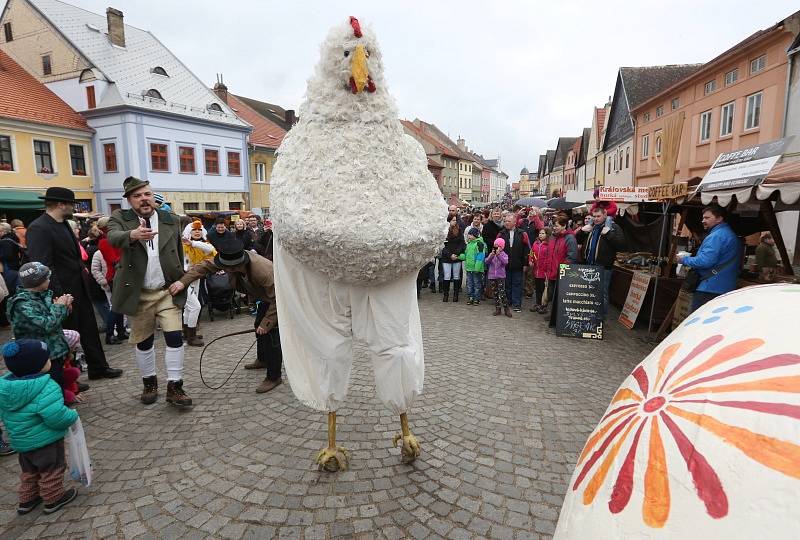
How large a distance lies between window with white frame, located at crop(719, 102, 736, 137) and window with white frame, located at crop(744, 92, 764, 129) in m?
0.98

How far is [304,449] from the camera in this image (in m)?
3.23

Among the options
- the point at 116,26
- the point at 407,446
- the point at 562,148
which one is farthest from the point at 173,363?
the point at 562,148

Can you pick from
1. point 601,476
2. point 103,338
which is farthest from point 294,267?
point 103,338

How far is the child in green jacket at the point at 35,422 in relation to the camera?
8.16ft

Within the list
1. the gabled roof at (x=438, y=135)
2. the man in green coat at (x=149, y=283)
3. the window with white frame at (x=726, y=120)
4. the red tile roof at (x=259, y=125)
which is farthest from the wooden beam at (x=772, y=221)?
the gabled roof at (x=438, y=135)

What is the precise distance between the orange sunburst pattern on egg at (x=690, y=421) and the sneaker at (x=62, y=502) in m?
3.00

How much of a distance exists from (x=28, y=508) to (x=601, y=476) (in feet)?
10.5

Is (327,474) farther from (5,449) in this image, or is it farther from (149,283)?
(5,449)

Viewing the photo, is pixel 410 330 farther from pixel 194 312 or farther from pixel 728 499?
pixel 194 312

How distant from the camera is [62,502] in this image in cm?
262

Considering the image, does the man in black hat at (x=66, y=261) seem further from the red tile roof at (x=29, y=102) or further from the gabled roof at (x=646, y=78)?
the gabled roof at (x=646, y=78)

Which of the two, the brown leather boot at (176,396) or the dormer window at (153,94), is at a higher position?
the dormer window at (153,94)

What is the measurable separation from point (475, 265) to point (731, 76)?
15.2 meters

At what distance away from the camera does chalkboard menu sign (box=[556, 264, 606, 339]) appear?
20.9 ft
